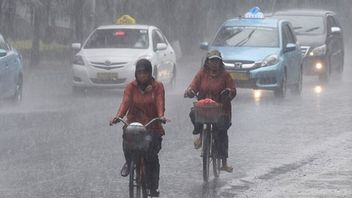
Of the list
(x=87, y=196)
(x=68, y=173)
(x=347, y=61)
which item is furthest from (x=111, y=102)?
(x=347, y=61)

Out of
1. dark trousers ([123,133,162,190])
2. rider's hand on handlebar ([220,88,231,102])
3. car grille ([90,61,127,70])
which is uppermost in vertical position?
rider's hand on handlebar ([220,88,231,102])

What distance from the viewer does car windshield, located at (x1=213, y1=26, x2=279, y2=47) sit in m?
24.1

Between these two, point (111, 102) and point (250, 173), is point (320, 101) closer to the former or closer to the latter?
point (111, 102)

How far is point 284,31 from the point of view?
2473cm

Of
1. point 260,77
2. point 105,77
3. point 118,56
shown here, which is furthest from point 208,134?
point 118,56

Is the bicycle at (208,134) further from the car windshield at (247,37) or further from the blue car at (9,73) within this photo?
the car windshield at (247,37)

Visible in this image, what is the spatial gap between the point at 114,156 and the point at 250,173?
2.03 meters

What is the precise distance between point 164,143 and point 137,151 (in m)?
5.73

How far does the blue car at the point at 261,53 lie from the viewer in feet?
76.1

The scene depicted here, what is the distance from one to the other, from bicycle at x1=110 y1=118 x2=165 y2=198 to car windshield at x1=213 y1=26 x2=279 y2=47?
14.4 m

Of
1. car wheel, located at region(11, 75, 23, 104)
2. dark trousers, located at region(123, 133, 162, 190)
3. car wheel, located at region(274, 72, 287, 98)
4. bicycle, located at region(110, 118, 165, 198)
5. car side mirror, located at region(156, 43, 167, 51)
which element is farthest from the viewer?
car side mirror, located at region(156, 43, 167, 51)

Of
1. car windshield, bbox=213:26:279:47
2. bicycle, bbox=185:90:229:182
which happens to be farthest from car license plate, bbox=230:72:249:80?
bicycle, bbox=185:90:229:182

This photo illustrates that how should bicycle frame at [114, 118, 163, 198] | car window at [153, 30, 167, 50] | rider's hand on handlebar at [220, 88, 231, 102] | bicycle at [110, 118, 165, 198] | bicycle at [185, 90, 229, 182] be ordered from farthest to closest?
car window at [153, 30, 167, 50] < rider's hand on handlebar at [220, 88, 231, 102] < bicycle at [185, 90, 229, 182] < bicycle frame at [114, 118, 163, 198] < bicycle at [110, 118, 165, 198]

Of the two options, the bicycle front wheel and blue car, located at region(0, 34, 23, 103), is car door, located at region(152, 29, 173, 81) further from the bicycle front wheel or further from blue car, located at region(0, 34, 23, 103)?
the bicycle front wheel
